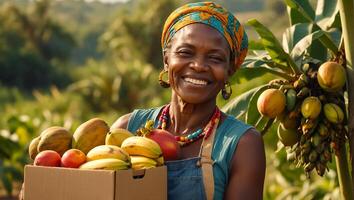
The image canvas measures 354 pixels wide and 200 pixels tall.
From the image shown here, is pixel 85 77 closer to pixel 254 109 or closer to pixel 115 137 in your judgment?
pixel 254 109

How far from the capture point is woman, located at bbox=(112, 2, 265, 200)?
261 centimetres

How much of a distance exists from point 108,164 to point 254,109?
1466mm

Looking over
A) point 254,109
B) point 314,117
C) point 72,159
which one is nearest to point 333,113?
point 314,117

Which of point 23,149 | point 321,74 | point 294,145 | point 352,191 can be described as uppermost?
point 321,74

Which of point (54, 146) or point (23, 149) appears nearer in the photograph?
point (54, 146)

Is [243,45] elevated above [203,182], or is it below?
above

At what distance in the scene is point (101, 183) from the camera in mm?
2242

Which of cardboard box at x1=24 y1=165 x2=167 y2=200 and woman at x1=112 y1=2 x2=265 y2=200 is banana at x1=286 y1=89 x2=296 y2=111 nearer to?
woman at x1=112 y1=2 x2=265 y2=200

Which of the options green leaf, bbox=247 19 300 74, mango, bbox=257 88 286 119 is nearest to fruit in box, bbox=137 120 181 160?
mango, bbox=257 88 286 119

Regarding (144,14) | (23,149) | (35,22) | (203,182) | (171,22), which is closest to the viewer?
(203,182)

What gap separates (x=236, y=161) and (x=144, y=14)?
139 feet

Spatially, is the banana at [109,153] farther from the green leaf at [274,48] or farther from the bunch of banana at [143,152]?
the green leaf at [274,48]

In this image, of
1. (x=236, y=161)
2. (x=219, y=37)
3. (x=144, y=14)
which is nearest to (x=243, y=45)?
(x=219, y=37)

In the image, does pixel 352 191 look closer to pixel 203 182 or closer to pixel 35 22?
pixel 203 182
